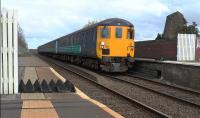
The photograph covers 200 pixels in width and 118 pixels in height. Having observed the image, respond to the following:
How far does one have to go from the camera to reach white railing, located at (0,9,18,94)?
38.9 ft

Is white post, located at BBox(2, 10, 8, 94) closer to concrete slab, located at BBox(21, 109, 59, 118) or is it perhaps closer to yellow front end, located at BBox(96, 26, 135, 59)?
concrete slab, located at BBox(21, 109, 59, 118)

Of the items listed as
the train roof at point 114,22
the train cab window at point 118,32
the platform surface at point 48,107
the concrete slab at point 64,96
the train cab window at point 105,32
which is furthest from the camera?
the train cab window at point 118,32

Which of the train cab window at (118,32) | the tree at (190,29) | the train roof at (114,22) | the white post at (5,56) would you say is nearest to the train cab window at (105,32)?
the train roof at (114,22)

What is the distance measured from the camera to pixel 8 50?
12.0 meters

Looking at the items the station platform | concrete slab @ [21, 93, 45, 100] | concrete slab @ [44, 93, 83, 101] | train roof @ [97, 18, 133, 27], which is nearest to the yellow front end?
train roof @ [97, 18, 133, 27]

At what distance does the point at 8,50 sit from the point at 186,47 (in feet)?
59.2

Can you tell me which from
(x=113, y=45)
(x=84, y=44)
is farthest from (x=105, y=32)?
(x=84, y=44)

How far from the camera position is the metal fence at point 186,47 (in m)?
27.9

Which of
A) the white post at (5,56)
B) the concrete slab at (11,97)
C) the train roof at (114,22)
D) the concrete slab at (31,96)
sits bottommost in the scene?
the concrete slab at (31,96)

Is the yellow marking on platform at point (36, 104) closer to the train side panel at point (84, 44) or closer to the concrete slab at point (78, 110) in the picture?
the concrete slab at point (78, 110)

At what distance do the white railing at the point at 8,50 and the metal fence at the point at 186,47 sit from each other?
16.9 m

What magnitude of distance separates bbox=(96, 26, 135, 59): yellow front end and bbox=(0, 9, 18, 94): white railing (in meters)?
14.3

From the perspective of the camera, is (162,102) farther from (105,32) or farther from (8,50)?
(105,32)

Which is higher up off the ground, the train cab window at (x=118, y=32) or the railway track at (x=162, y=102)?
the train cab window at (x=118, y=32)
